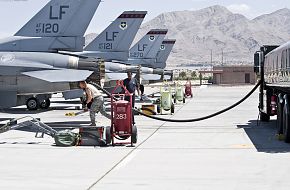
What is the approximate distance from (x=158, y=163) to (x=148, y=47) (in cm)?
4219

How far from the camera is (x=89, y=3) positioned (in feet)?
67.4

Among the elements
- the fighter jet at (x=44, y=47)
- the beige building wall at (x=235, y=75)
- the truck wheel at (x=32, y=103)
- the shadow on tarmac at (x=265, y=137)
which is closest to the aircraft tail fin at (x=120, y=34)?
the truck wheel at (x=32, y=103)

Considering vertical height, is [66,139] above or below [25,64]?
below

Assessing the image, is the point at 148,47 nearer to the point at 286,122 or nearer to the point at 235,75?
the point at 286,122

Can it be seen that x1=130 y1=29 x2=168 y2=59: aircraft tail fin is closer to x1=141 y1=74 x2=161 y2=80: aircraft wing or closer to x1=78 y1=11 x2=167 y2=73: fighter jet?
x1=141 y1=74 x2=161 y2=80: aircraft wing

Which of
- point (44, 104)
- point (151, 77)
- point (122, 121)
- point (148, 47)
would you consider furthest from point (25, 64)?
point (148, 47)

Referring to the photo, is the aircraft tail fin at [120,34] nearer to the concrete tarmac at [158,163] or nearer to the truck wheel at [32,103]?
the truck wheel at [32,103]

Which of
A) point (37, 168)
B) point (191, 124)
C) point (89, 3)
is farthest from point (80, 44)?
point (37, 168)

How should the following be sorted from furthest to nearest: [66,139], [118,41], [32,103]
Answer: [118,41]
[32,103]
[66,139]

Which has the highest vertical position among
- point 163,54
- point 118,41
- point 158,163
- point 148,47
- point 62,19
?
point 148,47

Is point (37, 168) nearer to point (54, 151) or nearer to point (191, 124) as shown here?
point (54, 151)

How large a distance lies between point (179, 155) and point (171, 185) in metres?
3.44

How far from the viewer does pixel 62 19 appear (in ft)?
68.5

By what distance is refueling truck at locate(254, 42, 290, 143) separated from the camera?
14.3 metres
